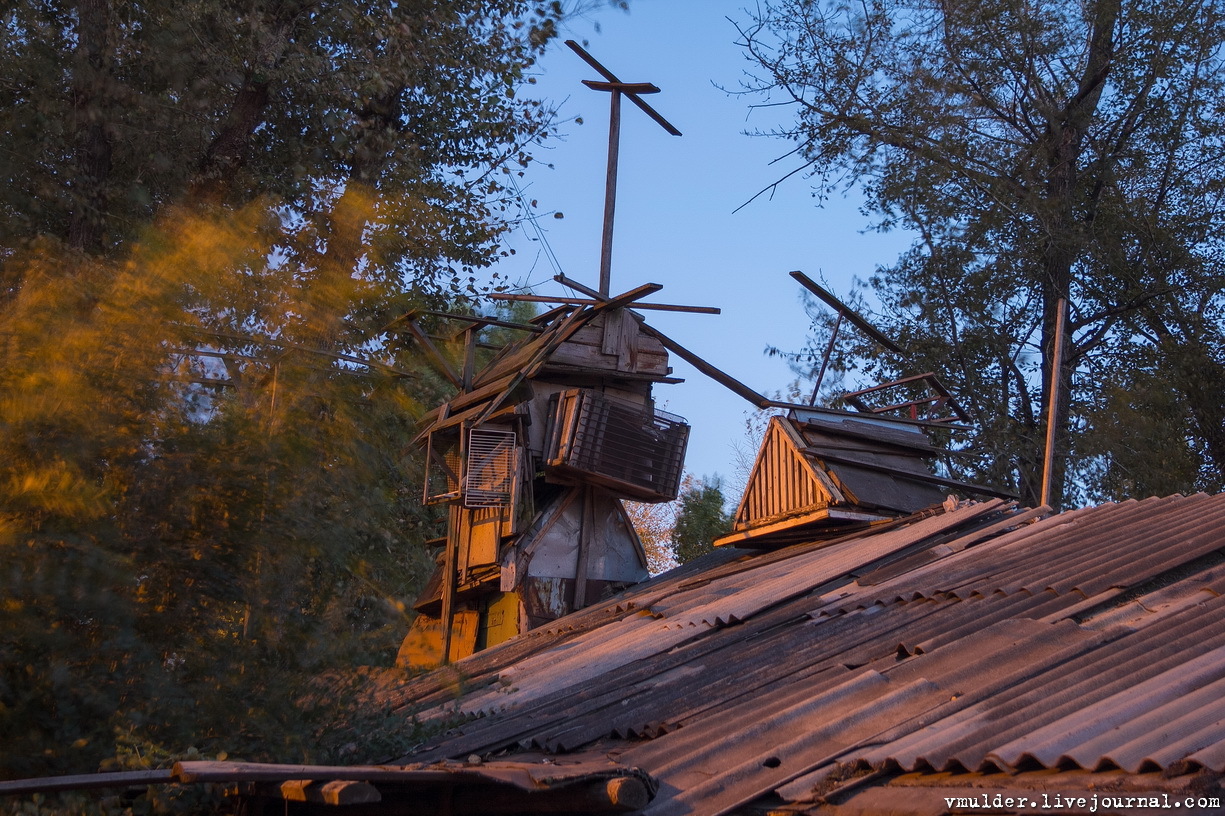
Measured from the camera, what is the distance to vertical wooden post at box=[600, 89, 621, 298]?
15289 millimetres

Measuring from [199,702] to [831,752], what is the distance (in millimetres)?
2983

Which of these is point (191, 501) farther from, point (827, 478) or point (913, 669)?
point (827, 478)

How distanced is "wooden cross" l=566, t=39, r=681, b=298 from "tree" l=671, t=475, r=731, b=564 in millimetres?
11755

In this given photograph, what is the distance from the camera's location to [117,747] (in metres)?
5.03

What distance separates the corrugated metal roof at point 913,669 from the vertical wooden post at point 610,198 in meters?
6.10

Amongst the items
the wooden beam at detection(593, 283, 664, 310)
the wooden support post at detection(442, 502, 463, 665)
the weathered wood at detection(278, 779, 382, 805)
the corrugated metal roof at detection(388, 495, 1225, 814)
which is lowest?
the weathered wood at detection(278, 779, 382, 805)

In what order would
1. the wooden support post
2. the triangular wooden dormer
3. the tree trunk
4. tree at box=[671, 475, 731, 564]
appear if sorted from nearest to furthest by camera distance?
the tree trunk < the triangular wooden dormer < the wooden support post < tree at box=[671, 475, 731, 564]

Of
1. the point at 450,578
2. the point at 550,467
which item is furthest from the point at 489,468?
the point at 450,578

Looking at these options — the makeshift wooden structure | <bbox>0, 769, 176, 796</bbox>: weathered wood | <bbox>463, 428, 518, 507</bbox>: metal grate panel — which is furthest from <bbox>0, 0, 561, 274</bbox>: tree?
<bbox>0, 769, 176, 796</bbox>: weathered wood

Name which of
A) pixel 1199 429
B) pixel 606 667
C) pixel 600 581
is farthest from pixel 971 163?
pixel 606 667

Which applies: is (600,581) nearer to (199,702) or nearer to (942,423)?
(942,423)

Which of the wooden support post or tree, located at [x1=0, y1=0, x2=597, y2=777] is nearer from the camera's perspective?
tree, located at [x1=0, y1=0, x2=597, y2=777]

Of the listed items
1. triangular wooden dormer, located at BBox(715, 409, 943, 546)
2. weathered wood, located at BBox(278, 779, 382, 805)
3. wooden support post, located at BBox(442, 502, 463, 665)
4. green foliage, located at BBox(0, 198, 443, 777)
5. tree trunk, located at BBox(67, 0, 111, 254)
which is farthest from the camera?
wooden support post, located at BBox(442, 502, 463, 665)

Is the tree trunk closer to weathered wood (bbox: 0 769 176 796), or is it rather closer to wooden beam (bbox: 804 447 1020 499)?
wooden beam (bbox: 804 447 1020 499)
